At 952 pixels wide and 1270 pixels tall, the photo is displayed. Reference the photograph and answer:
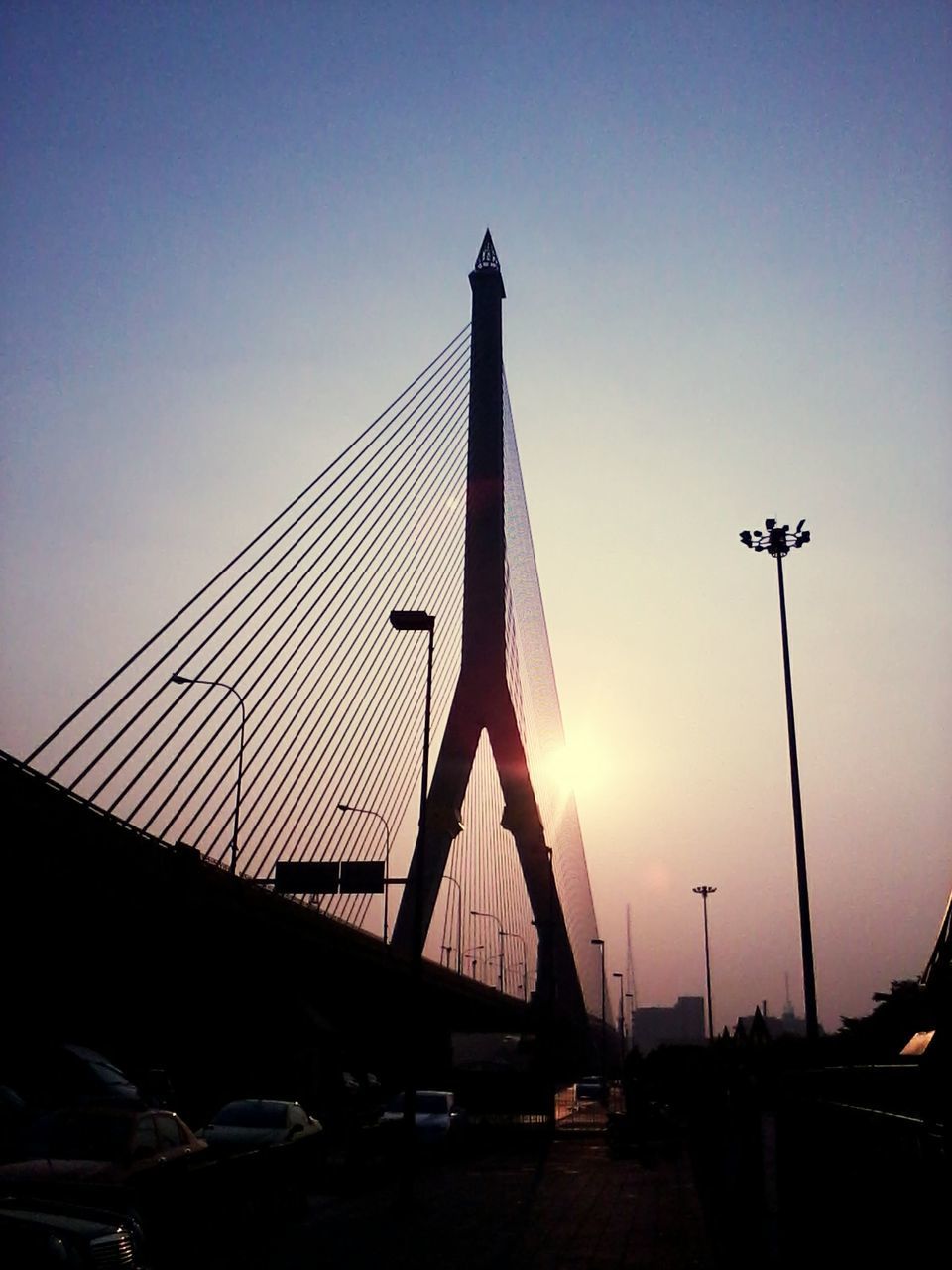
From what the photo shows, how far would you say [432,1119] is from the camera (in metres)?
29.1

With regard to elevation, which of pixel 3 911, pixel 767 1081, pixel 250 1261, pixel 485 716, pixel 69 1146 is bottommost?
pixel 250 1261

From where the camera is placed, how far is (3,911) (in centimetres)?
2886

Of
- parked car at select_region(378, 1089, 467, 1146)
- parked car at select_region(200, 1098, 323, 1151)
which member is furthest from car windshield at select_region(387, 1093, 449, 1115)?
parked car at select_region(200, 1098, 323, 1151)

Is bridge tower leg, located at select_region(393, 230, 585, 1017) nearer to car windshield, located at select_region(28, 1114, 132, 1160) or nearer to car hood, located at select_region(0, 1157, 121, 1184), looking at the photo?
car windshield, located at select_region(28, 1114, 132, 1160)

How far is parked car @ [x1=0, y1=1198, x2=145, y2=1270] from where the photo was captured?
7098 mm

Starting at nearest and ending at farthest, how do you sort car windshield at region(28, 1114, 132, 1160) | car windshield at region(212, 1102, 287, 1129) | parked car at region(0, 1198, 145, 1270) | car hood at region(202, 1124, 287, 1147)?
parked car at region(0, 1198, 145, 1270) → car windshield at region(28, 1114, 132, 1160) → car hood at region(202, 1124, 287, 1147) → car windshield at region(212, 1102, 287, 1129)

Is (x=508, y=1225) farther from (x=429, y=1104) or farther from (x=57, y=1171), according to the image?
(x=429, y=1104)

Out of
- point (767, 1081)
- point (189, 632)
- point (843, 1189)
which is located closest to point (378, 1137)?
point (189, 632)

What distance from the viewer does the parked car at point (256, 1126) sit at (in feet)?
58.2

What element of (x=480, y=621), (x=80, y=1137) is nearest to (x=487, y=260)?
(x=480, y=621)

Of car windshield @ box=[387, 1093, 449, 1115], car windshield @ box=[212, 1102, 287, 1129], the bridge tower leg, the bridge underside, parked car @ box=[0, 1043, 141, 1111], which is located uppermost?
the bridge tower leg

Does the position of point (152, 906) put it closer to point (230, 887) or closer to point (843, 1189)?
point (230, 887)

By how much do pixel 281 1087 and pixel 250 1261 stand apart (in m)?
24.9

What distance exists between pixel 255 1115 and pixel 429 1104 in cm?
1319
